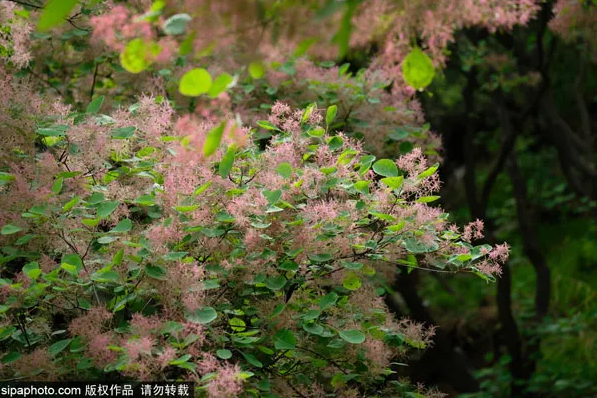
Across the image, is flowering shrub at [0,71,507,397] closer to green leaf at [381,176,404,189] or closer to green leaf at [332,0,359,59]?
green leaf at [381,176,404,189]

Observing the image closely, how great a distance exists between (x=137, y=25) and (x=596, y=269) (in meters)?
6.72

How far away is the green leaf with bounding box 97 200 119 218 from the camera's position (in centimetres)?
198

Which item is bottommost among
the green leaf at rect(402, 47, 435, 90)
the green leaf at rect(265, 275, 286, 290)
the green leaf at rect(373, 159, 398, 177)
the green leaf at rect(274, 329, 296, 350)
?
the green leaf at rect(274, 329, 296, 350)

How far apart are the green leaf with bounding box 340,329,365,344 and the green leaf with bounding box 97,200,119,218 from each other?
72 centimetres

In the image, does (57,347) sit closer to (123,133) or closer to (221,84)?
(123,133)

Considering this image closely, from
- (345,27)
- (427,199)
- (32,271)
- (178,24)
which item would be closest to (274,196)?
(427,199)

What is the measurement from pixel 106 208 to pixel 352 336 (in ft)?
2.51

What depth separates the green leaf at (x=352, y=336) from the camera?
200cm

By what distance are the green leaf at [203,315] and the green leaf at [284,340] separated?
21cm

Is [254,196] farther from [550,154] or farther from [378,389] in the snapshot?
[550,154]

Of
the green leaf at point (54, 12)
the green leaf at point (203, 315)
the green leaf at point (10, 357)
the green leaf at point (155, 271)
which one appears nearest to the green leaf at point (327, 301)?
the green leaf at point (203, 315)

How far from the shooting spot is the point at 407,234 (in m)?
2.13

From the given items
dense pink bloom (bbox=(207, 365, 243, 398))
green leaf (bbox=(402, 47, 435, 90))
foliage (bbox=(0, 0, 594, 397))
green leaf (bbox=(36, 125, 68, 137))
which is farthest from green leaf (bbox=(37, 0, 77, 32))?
green leaf (bbox=(36, 125, 68, 137))

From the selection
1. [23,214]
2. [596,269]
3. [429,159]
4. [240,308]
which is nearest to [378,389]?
[240,308]
